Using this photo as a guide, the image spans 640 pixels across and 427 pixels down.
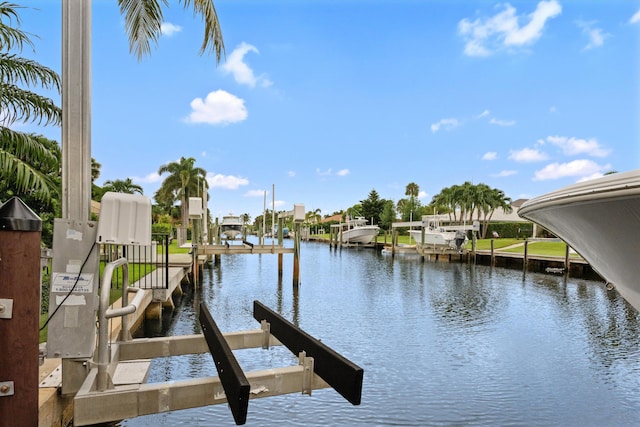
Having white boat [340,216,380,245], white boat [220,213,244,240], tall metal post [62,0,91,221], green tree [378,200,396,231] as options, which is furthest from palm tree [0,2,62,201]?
green tree [378,200,396,231]

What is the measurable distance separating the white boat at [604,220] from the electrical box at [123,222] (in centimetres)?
404

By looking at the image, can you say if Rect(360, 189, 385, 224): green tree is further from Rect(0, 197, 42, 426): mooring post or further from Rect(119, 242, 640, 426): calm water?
Rect(0, 197, 42, 426): mooring post

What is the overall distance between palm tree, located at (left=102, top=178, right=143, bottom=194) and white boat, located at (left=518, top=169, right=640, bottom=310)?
1721 inches

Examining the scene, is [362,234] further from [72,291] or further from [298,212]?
[72,291]

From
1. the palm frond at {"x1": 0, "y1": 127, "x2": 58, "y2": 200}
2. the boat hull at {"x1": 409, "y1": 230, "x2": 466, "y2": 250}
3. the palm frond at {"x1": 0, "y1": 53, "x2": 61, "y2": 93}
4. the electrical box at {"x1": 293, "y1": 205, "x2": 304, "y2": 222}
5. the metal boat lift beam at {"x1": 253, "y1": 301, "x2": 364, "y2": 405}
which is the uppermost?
the palm frond at {"x1": 0, "y1": 53, "x2": 61, "y2": 93}

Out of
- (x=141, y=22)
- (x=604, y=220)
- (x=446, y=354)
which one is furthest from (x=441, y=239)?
(x=604, y=220)

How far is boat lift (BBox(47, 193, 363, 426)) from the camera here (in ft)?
9.46

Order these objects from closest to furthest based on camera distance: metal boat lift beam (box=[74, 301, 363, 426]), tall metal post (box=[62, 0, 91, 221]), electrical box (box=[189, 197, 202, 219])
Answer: metal boat lift beam (box=[74, 301, 363, 426]) → tall metal post (box=[62, 0, 91, 221]) → electrical box (box=[189, 197, 202, 219])

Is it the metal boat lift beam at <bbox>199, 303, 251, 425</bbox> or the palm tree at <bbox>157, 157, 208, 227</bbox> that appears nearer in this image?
the metal boat lift beam at <bbox>199, 303, 251, 425</bbox>

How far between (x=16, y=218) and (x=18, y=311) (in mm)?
665

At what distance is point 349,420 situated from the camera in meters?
5.98

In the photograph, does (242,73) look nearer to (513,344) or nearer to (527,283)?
(527,283)

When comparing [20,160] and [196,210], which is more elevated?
[20,160]

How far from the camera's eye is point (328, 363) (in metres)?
2.92
